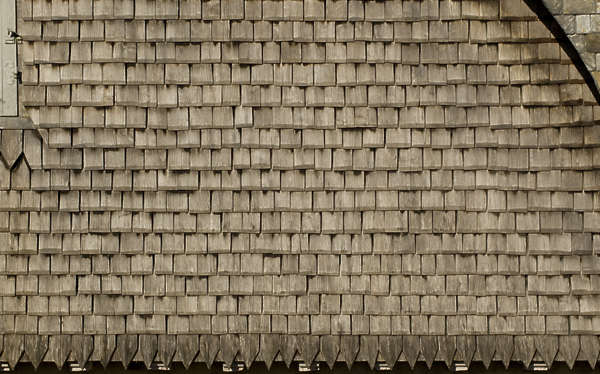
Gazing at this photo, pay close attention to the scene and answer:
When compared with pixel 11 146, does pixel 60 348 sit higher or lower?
lower

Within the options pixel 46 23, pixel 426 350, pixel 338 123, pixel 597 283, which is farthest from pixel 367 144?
pixel 46 23

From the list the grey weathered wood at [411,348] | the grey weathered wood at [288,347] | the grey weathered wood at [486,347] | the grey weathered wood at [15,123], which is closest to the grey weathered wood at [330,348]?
the grey weathered wood at [288,347]

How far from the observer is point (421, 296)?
6484 millimetres

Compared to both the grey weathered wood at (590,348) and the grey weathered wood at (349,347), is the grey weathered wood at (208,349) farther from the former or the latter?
the grey weathered wood at (590,348)

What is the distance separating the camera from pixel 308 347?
6.48m

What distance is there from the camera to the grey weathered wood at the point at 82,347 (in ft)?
21.4

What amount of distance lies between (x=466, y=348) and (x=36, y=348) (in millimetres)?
4040

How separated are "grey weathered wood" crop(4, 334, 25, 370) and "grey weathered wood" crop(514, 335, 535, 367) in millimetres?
4646

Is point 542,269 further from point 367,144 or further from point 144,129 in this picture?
point 144,129

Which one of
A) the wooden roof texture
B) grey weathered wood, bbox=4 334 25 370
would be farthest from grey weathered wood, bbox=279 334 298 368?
grey weathered wood, bbox=4 334 25 370

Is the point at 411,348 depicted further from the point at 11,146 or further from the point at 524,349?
the point at 11,146

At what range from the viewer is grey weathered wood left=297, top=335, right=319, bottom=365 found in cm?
648

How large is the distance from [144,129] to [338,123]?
1.82m

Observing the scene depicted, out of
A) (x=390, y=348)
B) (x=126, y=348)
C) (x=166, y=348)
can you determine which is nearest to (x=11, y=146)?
(x=126, y=348)
